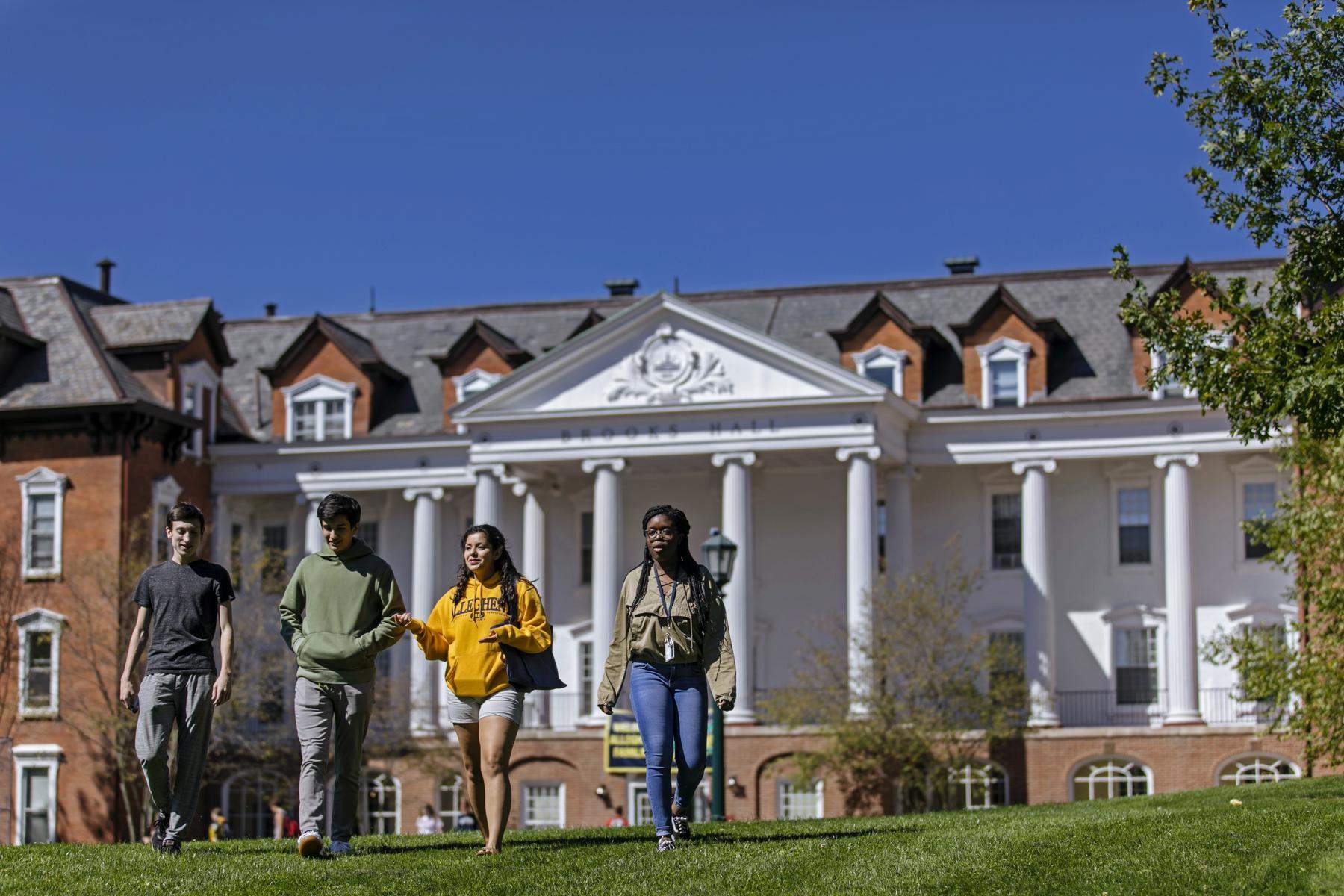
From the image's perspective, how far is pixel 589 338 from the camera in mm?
50750

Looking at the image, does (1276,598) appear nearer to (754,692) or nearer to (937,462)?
(937,462)

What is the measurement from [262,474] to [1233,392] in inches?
1522

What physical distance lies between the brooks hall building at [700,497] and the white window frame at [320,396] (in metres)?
0.07

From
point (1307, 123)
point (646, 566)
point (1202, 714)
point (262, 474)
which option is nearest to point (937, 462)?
point (1202, 714)

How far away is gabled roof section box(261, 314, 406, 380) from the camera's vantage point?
182ft

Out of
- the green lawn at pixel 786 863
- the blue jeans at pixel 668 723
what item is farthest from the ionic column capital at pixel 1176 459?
the blue jeans at pixel 668 723

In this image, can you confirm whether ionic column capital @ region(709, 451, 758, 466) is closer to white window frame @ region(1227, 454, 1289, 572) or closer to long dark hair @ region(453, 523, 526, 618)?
white window frame @ region(1227, 454, 1289, 572)

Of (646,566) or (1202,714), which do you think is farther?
(1202,714)

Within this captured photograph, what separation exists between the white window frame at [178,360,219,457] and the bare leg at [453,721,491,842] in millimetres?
38412

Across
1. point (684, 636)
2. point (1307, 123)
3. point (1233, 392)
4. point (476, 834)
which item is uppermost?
point (1307, 123)

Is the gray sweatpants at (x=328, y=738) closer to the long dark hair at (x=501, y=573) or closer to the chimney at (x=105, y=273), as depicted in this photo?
the long dark hair at (x=501, y=573)

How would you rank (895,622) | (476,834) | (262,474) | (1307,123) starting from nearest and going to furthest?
(476,834)
(1307,123)
(895,622)
(262,474)

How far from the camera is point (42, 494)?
49156 mm

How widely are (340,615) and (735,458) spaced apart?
1413 inches
